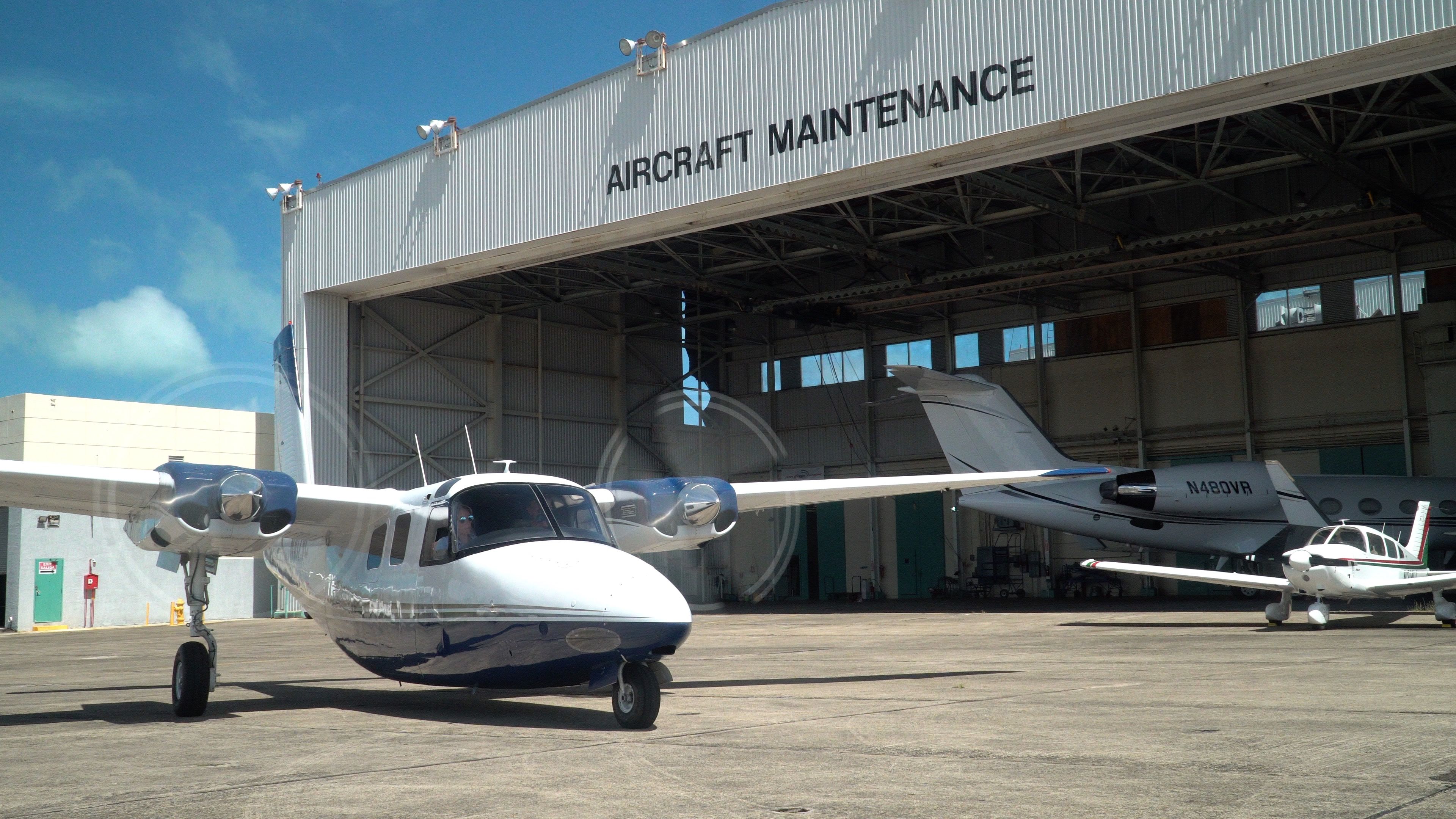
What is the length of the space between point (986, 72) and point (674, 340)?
25.8m

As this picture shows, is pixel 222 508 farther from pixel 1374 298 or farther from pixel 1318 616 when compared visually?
pixel 1374 298

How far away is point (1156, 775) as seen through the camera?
6043mm

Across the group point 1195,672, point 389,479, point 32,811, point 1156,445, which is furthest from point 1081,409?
point 32,811

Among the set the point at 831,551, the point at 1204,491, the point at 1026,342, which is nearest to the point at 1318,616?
the point at 1204,491

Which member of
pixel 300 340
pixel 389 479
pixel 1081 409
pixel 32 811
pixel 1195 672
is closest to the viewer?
pixel 32 811

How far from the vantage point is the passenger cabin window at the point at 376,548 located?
10891 millimetres

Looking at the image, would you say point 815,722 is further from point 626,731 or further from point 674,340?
point 674,340

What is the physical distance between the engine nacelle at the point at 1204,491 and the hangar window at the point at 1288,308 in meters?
6.96

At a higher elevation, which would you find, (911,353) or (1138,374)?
(911,353)

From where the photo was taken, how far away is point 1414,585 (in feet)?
61.5

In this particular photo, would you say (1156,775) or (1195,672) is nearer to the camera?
(1156,775)

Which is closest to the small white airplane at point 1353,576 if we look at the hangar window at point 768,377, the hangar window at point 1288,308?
the hangar window at point 1288,308

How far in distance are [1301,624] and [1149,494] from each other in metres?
9.80

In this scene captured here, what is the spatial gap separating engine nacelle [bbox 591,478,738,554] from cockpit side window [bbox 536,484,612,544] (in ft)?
5.65
